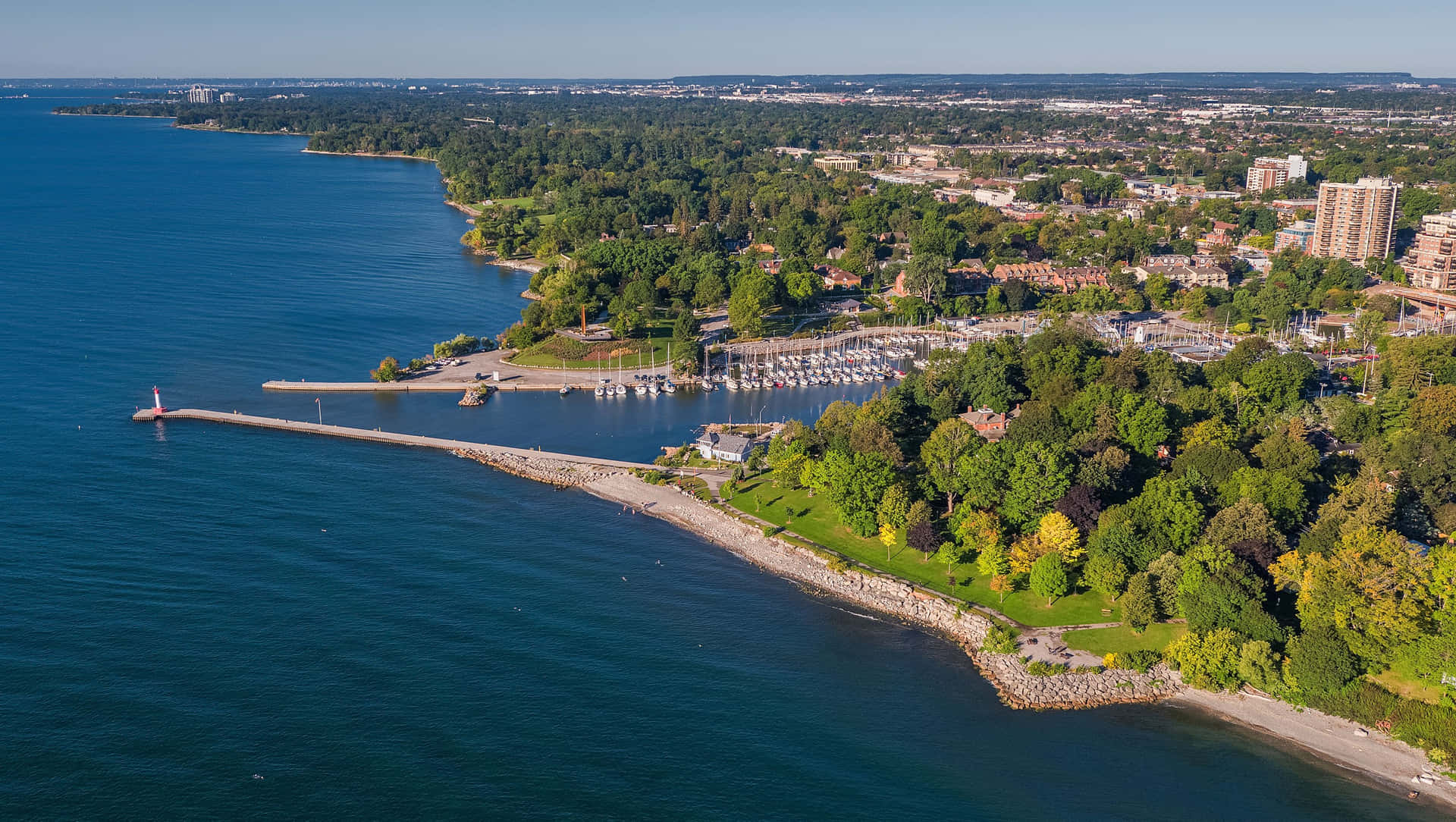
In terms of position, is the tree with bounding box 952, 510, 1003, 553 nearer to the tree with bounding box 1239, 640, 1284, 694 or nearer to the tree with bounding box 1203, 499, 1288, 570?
the tree with bounding box 1203, 499, 1288, 570

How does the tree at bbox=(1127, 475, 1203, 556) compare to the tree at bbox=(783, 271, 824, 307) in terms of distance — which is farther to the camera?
the tree at bbox=(783, 271, 824, 307)

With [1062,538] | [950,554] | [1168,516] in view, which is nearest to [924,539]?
[950,554]

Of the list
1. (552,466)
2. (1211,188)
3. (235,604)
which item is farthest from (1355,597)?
(1211,188)

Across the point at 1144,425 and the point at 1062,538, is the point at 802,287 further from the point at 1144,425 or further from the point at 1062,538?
the point at 1062,538

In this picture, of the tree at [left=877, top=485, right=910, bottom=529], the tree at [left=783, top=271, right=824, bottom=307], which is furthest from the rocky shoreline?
the tree at [left=783, top=271, right=824, bottom=307]

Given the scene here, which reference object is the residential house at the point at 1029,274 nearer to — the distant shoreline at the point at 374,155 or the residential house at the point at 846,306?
the residential house at the point at 846,306

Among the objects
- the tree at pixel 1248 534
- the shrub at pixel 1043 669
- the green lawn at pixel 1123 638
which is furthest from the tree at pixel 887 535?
the tree at pixel 1248 534
